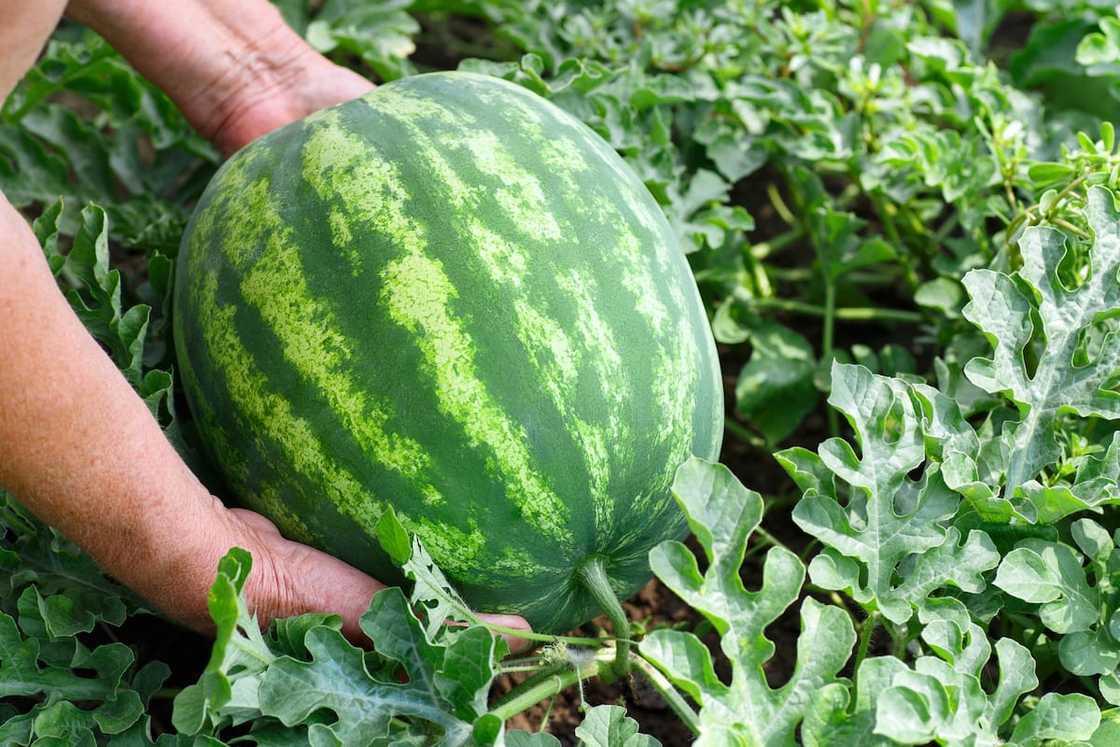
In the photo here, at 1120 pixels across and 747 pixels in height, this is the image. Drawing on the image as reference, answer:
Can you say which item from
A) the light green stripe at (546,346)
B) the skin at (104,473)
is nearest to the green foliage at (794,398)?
the skin at (104,473)

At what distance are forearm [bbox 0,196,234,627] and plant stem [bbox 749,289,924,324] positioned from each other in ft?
4.61

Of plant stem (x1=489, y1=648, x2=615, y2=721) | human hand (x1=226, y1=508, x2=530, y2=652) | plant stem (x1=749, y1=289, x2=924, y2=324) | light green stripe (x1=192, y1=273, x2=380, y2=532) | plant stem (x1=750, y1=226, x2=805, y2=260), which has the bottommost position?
plant stem (x1=749, y1=289, x2=924, y2=324)

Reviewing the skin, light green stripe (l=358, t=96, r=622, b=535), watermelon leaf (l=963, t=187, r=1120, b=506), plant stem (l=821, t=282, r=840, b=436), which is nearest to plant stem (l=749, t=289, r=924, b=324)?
plant stem (l=821, t=282, r=840, b=436)

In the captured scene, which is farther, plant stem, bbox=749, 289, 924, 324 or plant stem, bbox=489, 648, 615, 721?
plant stem, bbox=749, 289, 924, 324

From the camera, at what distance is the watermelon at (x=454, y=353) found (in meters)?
1.58

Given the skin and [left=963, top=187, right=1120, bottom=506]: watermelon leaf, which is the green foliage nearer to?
[left=963, top=187, right=1120, bottom=506]: watermelon leaf

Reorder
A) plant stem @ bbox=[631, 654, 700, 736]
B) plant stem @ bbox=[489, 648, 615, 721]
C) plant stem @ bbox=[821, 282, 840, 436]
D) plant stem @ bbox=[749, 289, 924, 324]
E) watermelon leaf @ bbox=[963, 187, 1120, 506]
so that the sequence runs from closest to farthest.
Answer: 1. plant stem @ bbox=[631, 654, 700, 736]
2. plant stem @ bbox=[489, 648, 615, 721]
3. watermelon leaf @ bbox=[963, 187, 1120, 506]
4. plant stem @ bbox=[821, 282, 840, 436]
5. plant stem @ bbox=[749, 289, 924, 324]

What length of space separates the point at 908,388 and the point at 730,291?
0.80 metres

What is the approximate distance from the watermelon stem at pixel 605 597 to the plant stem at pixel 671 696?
1.4 inches

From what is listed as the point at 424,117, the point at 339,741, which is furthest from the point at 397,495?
the point at 424,117

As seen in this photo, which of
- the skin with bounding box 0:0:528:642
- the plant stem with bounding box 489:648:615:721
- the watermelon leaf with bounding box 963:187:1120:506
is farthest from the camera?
the watermelon leaf with bounding box 963:187:1120:506

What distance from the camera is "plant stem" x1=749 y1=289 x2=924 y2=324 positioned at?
2.55 m

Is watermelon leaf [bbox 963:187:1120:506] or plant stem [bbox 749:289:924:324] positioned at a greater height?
watermelon leaf [bbox 963:187:1120:506]

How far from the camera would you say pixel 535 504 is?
1.58 meters
